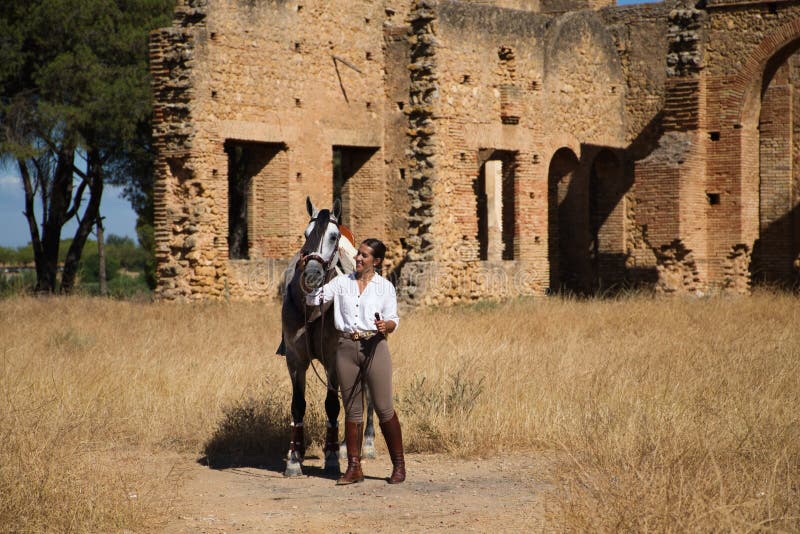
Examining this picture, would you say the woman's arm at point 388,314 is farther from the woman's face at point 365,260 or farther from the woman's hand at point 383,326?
the woman's face at point 365,260

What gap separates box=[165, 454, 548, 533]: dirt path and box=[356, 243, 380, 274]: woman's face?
137 centimetres

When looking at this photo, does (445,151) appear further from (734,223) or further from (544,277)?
(734,223)

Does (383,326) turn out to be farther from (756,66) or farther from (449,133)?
(756,66)

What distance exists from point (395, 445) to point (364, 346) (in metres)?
0.65

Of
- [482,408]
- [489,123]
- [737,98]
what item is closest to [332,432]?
[482,408]

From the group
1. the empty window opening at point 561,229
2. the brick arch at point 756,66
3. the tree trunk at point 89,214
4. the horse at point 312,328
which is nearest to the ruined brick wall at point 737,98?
the brick arch at point 756,66

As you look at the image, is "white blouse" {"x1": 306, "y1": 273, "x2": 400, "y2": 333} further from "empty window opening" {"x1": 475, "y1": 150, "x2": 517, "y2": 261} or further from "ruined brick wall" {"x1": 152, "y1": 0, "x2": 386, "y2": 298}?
"empty window opening" {"x1": 475, "y1": 150, "x2": 517, "y2": 261}

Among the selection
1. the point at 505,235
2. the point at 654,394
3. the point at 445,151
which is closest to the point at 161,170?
the point at 445,151

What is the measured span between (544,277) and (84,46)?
12357 mm

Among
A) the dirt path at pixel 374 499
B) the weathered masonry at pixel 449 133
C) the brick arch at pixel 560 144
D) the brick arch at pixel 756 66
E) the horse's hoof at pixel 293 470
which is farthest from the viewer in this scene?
the brick arch at pixel 560 144

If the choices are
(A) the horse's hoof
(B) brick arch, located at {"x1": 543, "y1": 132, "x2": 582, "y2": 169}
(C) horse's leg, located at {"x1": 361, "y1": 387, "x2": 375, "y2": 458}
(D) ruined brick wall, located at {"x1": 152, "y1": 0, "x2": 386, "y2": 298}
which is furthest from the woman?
Result: (B) brick arch, located at {"x1": 543, "y1": 132, "x2": 582, "y2": 169}

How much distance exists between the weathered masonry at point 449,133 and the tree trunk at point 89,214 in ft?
30.0

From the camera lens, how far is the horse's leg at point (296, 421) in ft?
24.3

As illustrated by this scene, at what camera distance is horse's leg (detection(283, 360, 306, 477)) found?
7.41 metres
